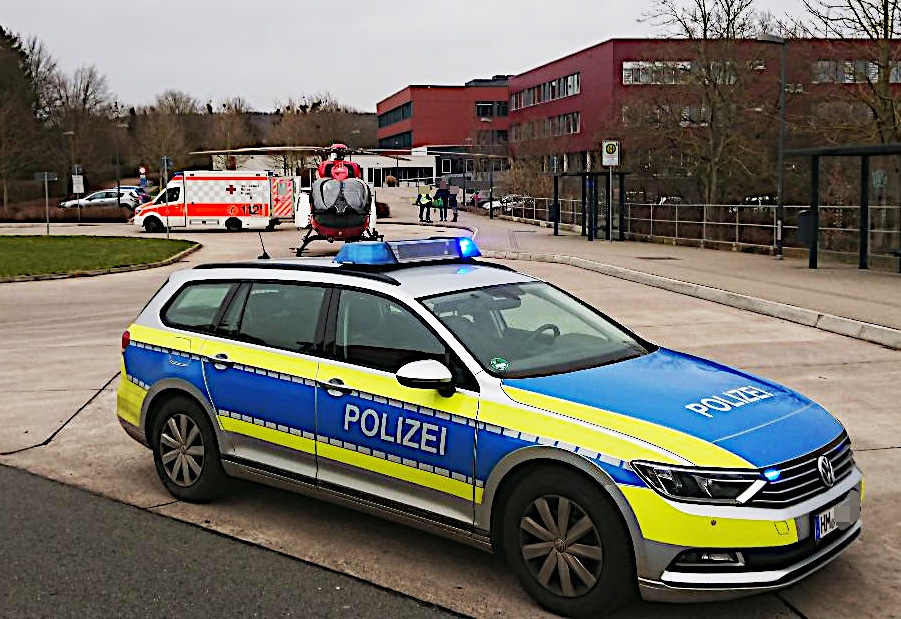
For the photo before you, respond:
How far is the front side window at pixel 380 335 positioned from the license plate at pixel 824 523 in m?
1.88

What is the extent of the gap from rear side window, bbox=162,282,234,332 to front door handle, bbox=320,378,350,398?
48.6 inches

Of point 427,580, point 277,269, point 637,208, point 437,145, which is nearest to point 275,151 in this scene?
point 637,208

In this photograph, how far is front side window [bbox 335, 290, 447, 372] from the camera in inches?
209

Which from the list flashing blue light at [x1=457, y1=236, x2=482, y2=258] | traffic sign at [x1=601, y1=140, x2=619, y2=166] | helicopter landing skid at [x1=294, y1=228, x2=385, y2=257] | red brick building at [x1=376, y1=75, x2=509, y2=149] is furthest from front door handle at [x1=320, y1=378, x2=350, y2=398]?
red brick building at [x1=376, y1=75, x2=509, y2=149]

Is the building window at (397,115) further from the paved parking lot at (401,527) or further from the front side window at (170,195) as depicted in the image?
the paved parking lot at (401,527)

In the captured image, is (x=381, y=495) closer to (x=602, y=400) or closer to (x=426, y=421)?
(x=426, y=421)

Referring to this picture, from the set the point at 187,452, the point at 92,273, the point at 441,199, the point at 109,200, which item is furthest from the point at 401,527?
the point at 109,200

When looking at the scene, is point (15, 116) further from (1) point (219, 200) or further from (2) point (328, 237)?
(2) point (328, 237)

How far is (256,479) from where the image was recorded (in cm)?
601

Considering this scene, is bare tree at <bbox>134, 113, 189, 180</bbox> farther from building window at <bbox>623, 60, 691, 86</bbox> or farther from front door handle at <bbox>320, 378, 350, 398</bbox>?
front door handle at <bbox>320, 378, 350, 398</bbox>

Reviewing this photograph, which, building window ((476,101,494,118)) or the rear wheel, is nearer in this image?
the rear wheel

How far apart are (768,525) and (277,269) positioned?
3342mm

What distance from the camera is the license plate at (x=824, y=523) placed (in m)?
4.43

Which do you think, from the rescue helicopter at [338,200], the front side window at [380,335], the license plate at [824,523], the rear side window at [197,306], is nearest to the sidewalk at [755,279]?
the rescue helicopter at [338,200]
